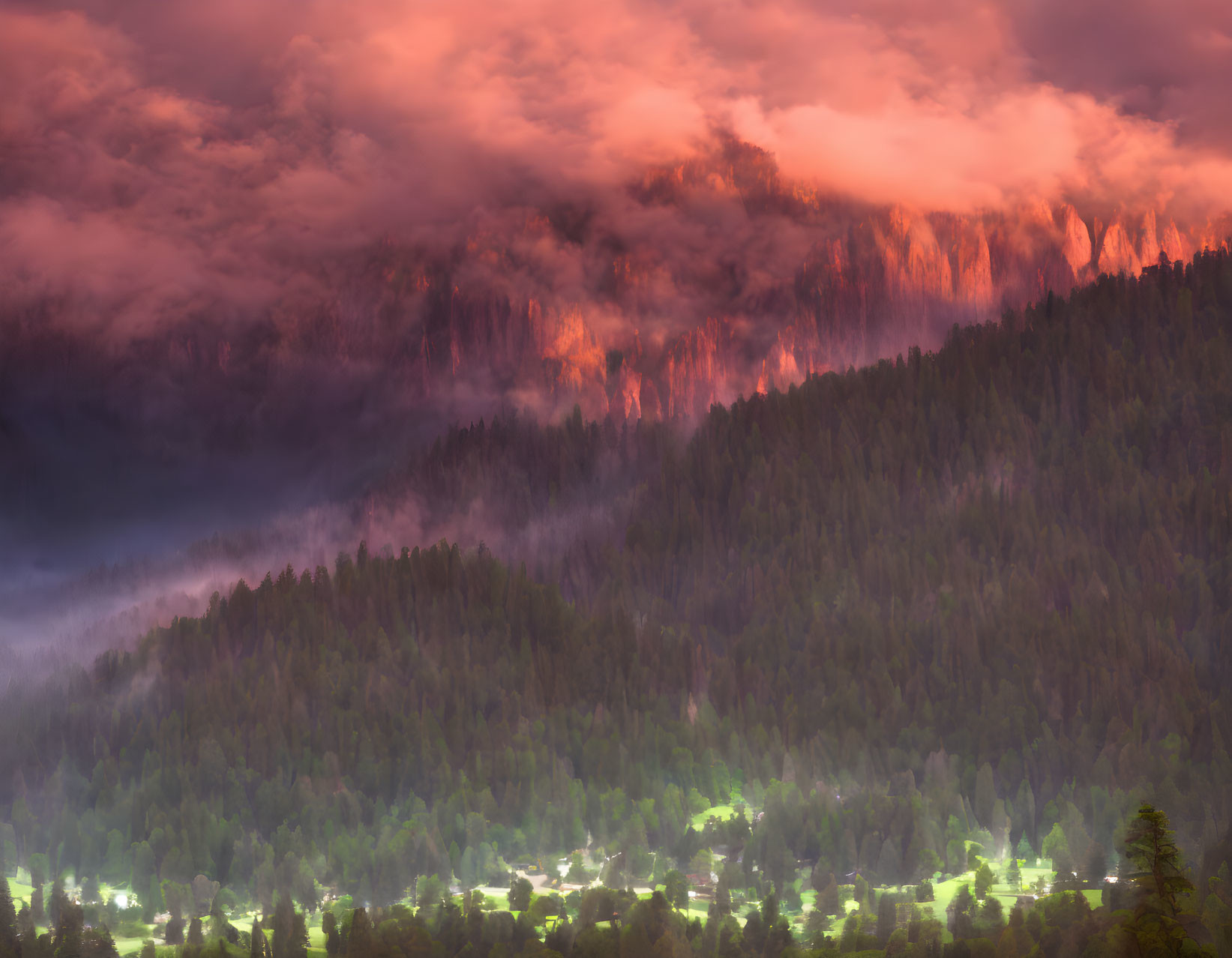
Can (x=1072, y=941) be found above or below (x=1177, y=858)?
below

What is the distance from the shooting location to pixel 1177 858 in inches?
4756

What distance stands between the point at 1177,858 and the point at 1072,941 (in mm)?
84323

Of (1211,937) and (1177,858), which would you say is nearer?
(1177,858)

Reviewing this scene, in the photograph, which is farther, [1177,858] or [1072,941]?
[1072,941]

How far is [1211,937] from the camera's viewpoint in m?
188

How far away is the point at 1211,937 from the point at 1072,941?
61.1 ft

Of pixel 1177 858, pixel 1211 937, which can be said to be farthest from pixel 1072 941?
pixel 1177 858

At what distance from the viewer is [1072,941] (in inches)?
7746

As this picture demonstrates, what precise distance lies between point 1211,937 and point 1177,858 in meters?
80.2

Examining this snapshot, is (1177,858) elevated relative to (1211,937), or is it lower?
elevated

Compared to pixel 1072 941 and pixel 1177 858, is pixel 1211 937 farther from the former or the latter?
pixel 1177 858
